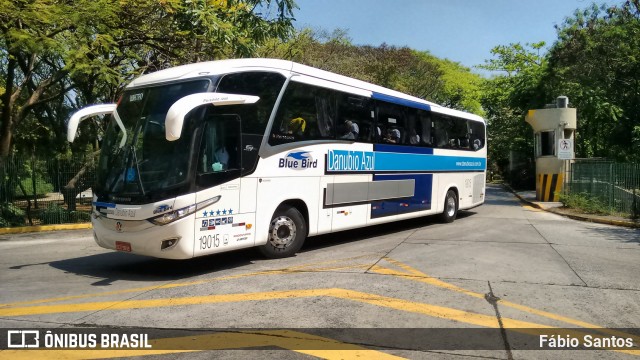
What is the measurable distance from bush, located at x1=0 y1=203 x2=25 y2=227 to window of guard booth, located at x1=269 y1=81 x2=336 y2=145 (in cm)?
1111

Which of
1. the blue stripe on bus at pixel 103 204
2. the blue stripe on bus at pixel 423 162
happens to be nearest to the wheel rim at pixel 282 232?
the blue stripe on bus at pixel 103 204

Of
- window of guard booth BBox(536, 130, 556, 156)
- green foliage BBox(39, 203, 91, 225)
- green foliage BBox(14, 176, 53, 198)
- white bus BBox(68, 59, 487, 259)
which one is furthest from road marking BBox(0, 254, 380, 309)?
window of guard booth BBox(536, 130, 556, 156)

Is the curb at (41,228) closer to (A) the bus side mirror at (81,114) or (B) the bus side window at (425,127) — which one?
(A) the bus side mirror at (81,114)

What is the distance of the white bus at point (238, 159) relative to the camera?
7.21 metres

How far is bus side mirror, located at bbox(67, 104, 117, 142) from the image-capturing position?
301 inches

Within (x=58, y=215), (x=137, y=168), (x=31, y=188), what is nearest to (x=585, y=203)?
(x=137, y=168)

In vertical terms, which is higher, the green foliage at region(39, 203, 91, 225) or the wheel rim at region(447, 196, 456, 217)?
the wheel rim at region(447, 196, 456, 217)

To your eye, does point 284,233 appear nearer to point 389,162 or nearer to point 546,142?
point 389,162

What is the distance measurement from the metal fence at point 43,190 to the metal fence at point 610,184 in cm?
1704

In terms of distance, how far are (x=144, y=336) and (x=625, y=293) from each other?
19.9 ft

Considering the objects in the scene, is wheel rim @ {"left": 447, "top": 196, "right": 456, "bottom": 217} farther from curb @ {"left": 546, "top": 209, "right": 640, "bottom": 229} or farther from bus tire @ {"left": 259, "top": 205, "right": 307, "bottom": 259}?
bus tire @ {"left": 259, "top": 205, "right": 307, "bottom": 259}

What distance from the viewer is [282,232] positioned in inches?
349

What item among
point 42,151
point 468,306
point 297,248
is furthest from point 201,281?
point 42,151

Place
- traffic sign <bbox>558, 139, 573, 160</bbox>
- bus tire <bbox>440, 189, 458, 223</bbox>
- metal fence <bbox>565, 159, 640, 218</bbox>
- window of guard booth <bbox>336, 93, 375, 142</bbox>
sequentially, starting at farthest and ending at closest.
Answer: traffic sign <bbox>558, 139, 573, 160</bbox> < metal fence <bbox>565, 159, 640, 218</bbox> < bus tire <bbox>440, 189, 458, 223</bbox> < window of guard booth <bbox>336, 93, 375, 142</bbox>
